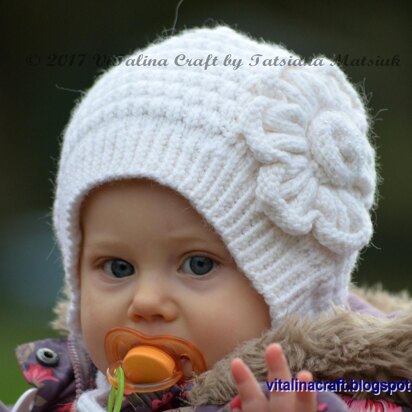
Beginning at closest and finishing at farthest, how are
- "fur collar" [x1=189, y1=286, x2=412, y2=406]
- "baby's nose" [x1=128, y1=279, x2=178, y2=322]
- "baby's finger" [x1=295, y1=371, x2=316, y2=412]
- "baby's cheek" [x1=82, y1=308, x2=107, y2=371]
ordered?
"baby's finger" [x1=295, y1=371, x2=316, y2=412]
"fur collar" [x1=189, y1=286, x2=412, y2=406]
"baby's nose" [x1=128, y1=279, x2=178, y2=322]
"baby's cheek" [x1=82, y1=308, x2=107, y2=371]

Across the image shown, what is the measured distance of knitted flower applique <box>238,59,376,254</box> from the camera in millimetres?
1388

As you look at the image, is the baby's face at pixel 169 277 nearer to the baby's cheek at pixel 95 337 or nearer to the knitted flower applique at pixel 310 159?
the baby's cheek at pixel 95 337

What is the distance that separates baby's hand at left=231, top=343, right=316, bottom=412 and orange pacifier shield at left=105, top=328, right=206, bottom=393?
0.28 metres

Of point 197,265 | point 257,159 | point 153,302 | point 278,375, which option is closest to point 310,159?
point 257,159

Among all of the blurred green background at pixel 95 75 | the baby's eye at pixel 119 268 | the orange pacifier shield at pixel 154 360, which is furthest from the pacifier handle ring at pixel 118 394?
the blurred green background at pixel 95 75

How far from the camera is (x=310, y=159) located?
1453 mm

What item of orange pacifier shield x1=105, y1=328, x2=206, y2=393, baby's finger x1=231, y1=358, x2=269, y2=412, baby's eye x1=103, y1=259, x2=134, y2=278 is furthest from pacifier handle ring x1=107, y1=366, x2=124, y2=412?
baby's finger x1=231, y1=358, x2=269, y2=412

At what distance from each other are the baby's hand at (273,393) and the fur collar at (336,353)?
13 centimetres

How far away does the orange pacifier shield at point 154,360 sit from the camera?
4.46 ft

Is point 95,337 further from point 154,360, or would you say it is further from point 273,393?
point 273,393

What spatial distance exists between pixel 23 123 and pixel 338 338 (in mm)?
4305

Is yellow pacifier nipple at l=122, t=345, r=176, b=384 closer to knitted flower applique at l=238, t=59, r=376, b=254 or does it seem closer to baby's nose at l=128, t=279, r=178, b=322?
baby's nose at l=128, t=279, r=178, b=322

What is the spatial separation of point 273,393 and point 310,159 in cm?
52

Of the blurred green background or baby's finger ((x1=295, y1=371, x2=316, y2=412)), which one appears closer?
baby's finger ((x1=295, y1=371, x2=316, y2=412))
